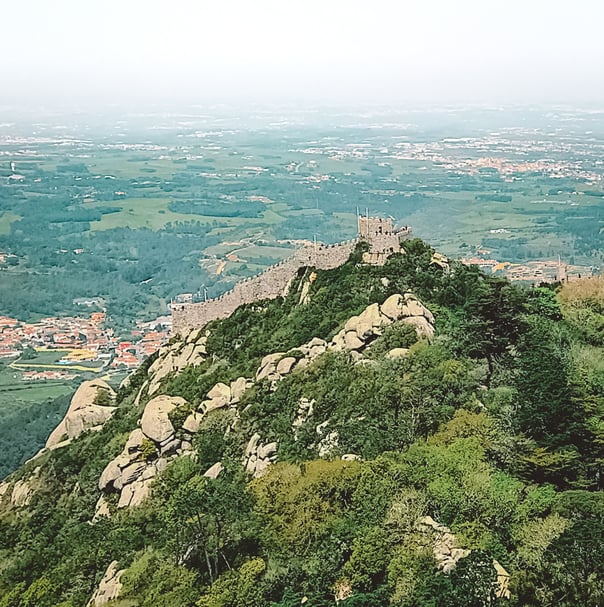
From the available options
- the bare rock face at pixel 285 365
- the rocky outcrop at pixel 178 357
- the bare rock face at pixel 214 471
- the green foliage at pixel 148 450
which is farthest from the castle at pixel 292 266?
the bare rock face at pixel 214 471

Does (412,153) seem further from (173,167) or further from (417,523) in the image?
(417,523)

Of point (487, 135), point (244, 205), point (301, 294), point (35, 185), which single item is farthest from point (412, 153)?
point (301, 294)

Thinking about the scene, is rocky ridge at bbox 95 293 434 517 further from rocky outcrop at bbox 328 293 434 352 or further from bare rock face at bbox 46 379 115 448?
bare rock face at bbox 46 379 115 448

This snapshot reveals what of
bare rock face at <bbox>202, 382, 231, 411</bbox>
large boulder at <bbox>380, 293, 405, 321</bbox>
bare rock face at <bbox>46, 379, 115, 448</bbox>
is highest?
large boulder at <bbox>380, 293, 405, 321</bbox>

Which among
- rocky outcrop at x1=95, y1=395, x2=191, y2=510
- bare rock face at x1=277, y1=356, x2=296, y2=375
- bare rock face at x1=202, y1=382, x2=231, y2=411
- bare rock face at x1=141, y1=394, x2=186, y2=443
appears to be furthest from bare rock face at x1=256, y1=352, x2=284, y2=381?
rocky outcrop at x1=95, y1=395, x2=191, y2=510

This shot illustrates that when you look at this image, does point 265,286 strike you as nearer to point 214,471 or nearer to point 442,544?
point 214,471

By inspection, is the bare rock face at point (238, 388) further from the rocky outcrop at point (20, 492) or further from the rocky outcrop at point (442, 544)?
the rocky outcrop at point (442, 544)

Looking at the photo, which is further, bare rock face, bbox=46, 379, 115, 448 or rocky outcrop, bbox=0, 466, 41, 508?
bare rock face, bbox=46, 379, 115, 448

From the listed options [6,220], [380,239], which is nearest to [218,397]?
[380,239]
